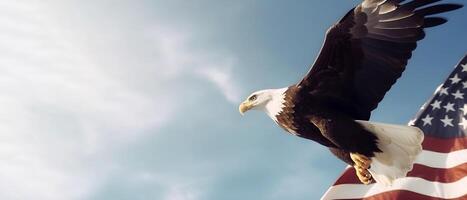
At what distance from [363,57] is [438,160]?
330cm

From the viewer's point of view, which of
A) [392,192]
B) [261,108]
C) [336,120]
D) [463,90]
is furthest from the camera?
[463,90]

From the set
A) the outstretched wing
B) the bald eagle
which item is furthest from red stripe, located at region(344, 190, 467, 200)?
the outstretched wing

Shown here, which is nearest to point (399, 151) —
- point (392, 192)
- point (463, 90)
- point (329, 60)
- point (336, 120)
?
point (336, 120)

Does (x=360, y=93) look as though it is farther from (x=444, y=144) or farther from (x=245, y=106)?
(x=444, y=144)

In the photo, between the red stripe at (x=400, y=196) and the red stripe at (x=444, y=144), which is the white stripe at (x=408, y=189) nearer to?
the red stripe at (x=400, y=196)

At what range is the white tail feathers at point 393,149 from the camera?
5.44 metres

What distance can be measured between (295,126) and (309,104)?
24cm

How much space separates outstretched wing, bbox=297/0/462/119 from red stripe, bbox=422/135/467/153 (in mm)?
3117

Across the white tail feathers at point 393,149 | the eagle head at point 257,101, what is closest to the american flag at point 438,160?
the white tail feathers at point 393,149

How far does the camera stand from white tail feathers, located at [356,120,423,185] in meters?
5.44

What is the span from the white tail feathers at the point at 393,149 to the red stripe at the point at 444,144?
2973 mm

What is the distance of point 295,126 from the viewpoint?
18.5 ft

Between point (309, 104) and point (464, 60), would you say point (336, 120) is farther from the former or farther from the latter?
point (464, 60)

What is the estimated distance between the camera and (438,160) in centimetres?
818
